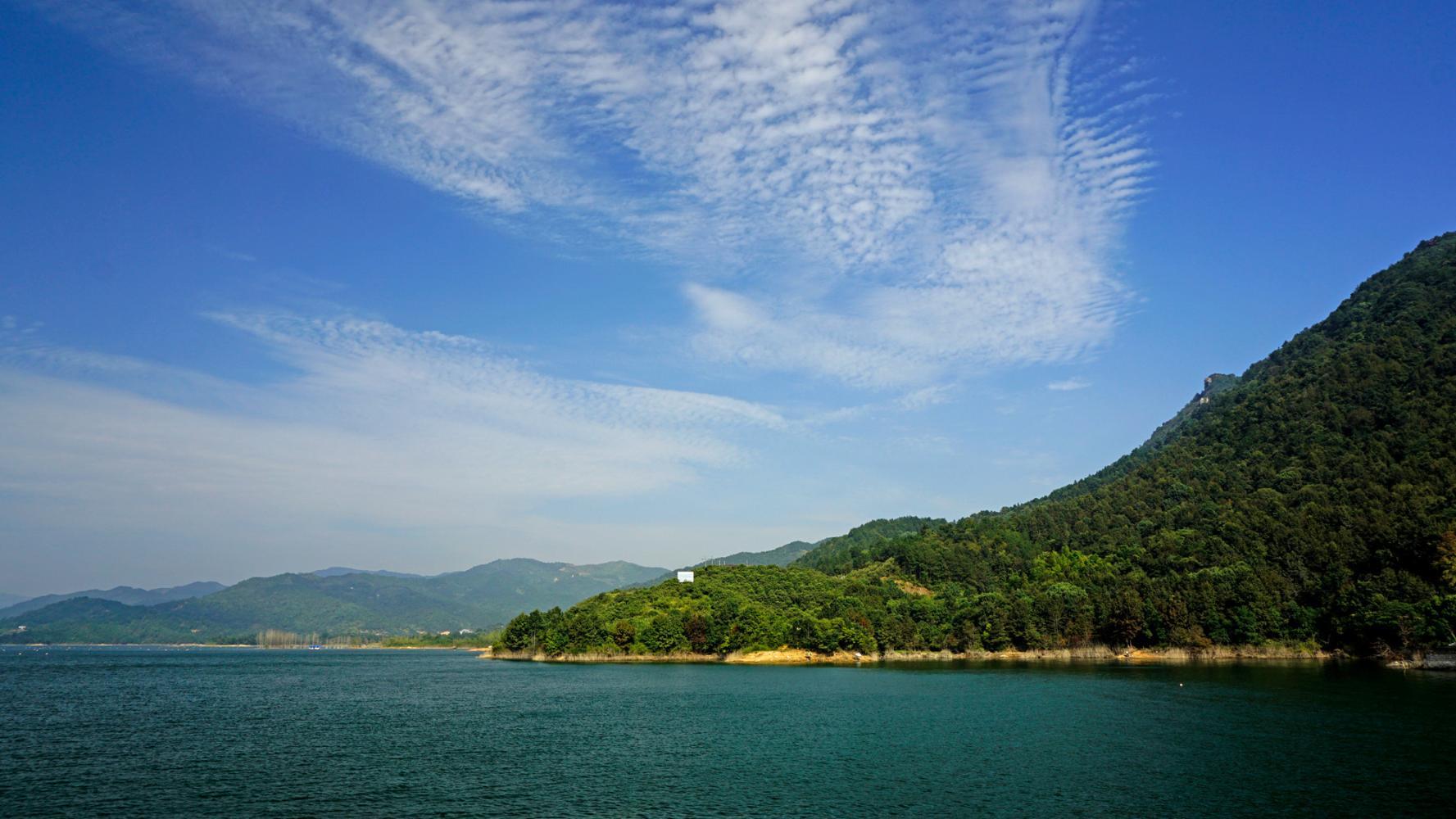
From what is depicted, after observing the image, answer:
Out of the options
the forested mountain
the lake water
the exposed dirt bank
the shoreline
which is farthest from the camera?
the exposed dirt bank

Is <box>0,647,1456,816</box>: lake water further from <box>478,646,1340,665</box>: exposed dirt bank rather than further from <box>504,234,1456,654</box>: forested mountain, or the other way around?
<box>478,646,1340,665</box>: exposed dirt bank

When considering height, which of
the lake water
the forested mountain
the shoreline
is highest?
the forested mountain

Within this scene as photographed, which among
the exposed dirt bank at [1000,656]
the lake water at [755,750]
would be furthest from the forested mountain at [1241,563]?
the lake water at [755,750]

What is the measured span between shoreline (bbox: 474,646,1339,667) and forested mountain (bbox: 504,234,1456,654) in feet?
5.85

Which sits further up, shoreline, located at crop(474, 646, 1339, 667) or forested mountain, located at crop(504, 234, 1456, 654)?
forested mountain, located at crop(504, 234, 1456, 654)

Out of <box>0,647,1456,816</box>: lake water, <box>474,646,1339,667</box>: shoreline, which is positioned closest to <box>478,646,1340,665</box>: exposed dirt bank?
<box>474,646,1339,667</box>: shoreline

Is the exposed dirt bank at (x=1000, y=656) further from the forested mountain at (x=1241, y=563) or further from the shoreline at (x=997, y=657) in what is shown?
the forested mountain at (x=1241, y=563)

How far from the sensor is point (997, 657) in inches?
5846

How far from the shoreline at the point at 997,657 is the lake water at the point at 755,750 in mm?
29477

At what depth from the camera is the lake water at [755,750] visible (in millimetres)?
35406

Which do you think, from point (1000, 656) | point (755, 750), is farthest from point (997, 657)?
point (755, 750)

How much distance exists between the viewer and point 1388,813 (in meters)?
32.3

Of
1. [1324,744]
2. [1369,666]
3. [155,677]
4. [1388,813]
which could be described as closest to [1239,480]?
[1369,666]

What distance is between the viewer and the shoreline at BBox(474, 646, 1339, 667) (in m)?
119
